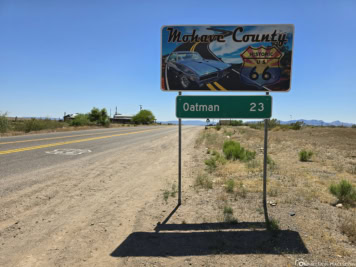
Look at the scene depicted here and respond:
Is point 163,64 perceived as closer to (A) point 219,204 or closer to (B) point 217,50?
(B) point 217,50

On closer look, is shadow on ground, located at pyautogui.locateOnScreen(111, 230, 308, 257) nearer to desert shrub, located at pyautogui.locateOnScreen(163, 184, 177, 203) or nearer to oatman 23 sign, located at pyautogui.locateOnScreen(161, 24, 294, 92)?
desert shrub, located at pyautogui.locateOnScreen(163, 184, 177, 203)

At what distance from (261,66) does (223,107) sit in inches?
49.0

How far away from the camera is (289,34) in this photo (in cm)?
461

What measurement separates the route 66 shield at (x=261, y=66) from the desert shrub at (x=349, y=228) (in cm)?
286

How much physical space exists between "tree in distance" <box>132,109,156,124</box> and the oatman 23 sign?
115 metres

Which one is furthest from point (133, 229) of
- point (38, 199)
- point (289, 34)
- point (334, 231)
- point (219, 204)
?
point (289, 34)

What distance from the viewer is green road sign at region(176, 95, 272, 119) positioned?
15.1 ft

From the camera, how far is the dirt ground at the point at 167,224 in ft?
9.20

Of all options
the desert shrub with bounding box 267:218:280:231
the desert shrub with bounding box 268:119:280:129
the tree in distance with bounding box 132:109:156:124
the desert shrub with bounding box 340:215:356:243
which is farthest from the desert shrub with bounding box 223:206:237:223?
the tree in distance with bounding box 132:109:156:124

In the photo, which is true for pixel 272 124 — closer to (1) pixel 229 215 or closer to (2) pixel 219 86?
(2) pixel 219 86

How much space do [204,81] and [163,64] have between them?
0.99m

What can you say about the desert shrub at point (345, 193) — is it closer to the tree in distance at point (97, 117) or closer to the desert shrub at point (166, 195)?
the desert shrub at point (166, 195)

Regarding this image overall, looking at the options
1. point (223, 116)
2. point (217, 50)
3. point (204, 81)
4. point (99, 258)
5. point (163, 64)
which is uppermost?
point (217, 50)

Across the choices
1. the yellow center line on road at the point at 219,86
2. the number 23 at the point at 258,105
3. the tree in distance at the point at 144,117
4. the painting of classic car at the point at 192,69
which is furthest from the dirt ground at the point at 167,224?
the tree in distance at the point at 144,117
